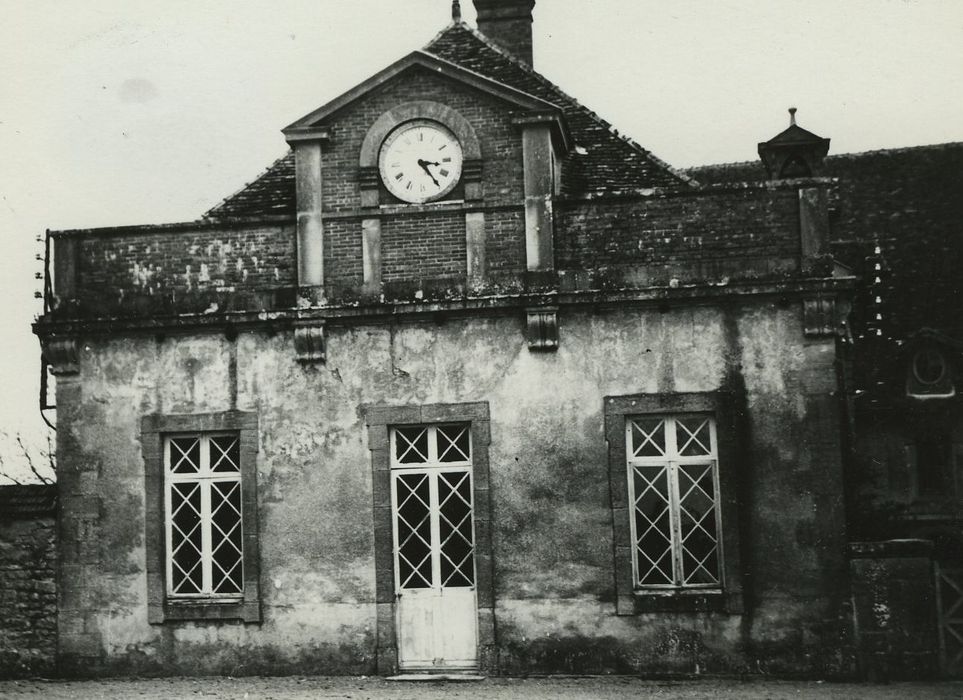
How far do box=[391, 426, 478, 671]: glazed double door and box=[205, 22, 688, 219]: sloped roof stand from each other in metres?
3.37

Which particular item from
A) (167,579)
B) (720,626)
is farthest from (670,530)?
(167,579)

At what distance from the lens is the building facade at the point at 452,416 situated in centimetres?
1294

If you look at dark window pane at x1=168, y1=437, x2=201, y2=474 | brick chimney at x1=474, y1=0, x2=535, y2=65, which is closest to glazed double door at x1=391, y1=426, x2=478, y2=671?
dark window pane at x1=168, y1=437, x2=201, y2=474

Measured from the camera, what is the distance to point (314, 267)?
13.8m

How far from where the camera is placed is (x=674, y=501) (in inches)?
518

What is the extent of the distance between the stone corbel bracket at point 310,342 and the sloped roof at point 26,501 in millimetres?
3261

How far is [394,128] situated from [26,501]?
19.5 ft

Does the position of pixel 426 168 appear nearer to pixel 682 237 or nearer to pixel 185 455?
pixel 682 237

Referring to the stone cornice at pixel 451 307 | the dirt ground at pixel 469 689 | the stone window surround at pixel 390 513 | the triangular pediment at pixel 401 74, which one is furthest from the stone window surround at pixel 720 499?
the triangular pediment at pixel 401 74

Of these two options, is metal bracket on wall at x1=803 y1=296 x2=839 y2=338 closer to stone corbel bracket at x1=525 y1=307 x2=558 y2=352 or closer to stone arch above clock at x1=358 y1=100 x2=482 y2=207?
stone corbel bracket at x1=525 y1=307 x2=558 y2=352

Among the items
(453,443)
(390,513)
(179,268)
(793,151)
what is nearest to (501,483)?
(453,443)

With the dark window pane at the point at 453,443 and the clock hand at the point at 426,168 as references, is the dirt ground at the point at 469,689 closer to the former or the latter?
the dark window pane at the point at 453,443

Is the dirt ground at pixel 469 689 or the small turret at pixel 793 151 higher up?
the small turret at pixel 793 151

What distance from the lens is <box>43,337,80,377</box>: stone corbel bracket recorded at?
46.3 ft
